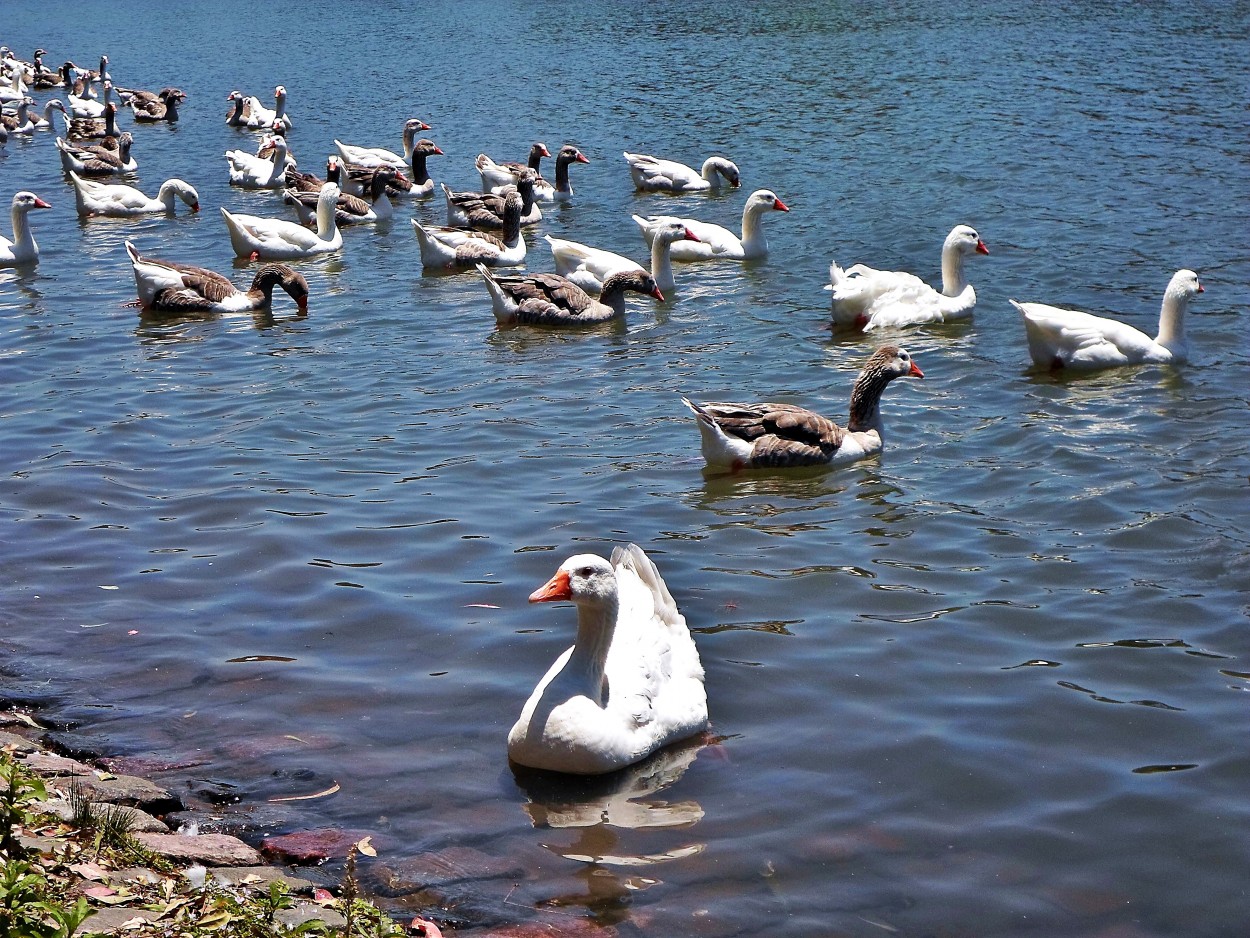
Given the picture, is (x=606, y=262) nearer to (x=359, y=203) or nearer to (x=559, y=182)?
(x=559, y=182)

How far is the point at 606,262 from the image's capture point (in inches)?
715

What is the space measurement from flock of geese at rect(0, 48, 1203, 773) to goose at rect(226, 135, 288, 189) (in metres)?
0.04

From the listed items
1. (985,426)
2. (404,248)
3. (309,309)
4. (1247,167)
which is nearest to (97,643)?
(985,426)

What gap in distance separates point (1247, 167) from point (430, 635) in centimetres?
1753

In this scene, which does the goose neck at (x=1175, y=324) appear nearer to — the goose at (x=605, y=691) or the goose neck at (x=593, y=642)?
the goose at (x=605, y=691)

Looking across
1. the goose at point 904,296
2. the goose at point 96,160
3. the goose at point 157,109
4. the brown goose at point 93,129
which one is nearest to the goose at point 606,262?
the goose at point 904,296

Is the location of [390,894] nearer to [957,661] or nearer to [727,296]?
[957,661]

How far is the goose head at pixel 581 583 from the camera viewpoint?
269 inches

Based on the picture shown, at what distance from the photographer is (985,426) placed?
1234cm

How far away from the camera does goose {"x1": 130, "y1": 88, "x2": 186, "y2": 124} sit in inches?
1464

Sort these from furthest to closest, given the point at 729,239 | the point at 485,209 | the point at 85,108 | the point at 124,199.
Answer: the point at 85,108 < the point at 124,199 < the point at 485,209 < the point at 729,239

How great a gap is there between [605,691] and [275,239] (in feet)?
50.9

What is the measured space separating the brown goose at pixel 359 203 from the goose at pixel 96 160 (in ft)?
21.1

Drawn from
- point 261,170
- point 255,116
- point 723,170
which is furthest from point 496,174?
point 255,116
